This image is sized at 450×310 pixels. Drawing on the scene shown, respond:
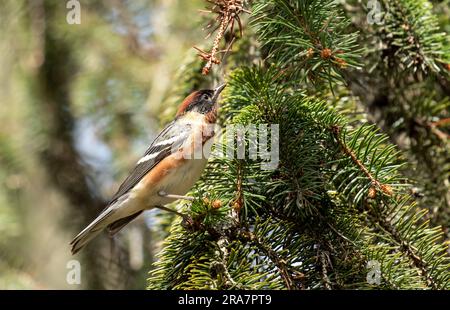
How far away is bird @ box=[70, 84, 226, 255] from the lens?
2922mm

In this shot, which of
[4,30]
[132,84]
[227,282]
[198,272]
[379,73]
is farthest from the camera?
[132,84]

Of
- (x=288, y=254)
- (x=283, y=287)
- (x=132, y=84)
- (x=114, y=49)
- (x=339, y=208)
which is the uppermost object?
(x=114, y=49)

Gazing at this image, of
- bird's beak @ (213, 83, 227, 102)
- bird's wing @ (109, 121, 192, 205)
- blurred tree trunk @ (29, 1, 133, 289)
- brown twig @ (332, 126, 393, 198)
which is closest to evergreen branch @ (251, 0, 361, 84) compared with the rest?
brown twig @ (332, 126, 393, 198)

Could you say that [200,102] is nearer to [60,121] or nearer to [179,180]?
[179,180]

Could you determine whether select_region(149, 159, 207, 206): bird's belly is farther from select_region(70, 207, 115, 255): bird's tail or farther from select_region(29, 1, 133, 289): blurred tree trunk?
select_region(29, 1, 133, 289): blurred tree trunk

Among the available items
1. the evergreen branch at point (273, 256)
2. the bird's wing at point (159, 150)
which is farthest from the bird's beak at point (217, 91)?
the evergreen branch at point (273, 256)

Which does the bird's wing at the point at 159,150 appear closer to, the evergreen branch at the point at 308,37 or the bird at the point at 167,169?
the bird at the point at 167,169

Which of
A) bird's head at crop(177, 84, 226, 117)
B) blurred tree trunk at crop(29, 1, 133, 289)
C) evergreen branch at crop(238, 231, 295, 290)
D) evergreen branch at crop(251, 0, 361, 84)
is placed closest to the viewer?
evergreen branch at crop(238, 231, 295, 290)

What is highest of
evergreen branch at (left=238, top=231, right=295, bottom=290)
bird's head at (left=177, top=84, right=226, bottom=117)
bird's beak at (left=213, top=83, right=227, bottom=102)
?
bird's head at (left=177, top=84, right=226, bottom=117)

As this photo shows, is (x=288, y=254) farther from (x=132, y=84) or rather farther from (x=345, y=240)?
(x=132, y=84)

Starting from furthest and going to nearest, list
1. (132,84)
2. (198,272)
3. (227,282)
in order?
1. (132,84)
2. (198,272)
3. (227,282)

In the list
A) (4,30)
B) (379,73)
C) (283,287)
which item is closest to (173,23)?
(4,30)

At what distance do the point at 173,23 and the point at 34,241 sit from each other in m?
1.98

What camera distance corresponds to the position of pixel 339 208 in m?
2.26
